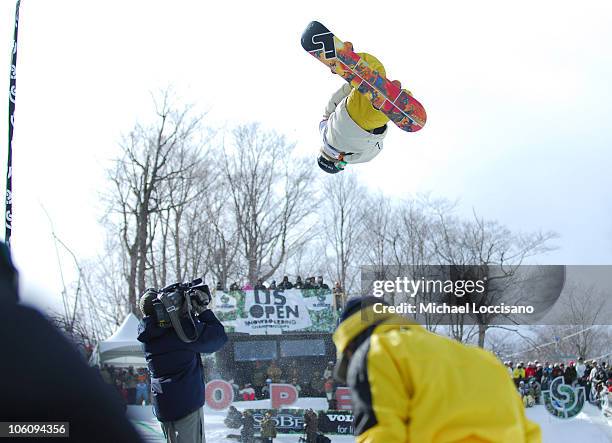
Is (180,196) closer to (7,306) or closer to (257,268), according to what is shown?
(257,268)

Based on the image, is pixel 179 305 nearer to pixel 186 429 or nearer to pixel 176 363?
pixel 176 363

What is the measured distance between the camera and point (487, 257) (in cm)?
1888

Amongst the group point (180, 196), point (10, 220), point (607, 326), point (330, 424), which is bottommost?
point (330, 424)

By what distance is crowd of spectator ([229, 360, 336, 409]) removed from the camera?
11336 mm

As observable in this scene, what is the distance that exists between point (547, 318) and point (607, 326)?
121cm

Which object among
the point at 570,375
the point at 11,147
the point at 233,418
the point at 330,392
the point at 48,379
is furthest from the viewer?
the point at 570,375

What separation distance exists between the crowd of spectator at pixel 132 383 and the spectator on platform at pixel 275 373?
8.23 feet

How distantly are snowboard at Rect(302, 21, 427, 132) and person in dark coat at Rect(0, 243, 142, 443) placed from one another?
457 cm

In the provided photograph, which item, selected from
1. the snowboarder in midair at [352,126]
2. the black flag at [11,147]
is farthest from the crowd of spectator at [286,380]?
the black flag at [11,147]

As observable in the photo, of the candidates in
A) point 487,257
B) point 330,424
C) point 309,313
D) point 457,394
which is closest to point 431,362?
point 457,394

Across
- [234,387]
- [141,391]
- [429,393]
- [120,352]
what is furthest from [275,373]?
[429,393]

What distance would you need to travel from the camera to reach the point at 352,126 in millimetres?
5641

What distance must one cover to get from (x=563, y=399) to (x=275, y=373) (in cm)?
465

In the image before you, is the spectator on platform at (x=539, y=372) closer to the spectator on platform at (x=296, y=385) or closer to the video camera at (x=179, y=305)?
the spectator on platform at (x=296, y=385)
